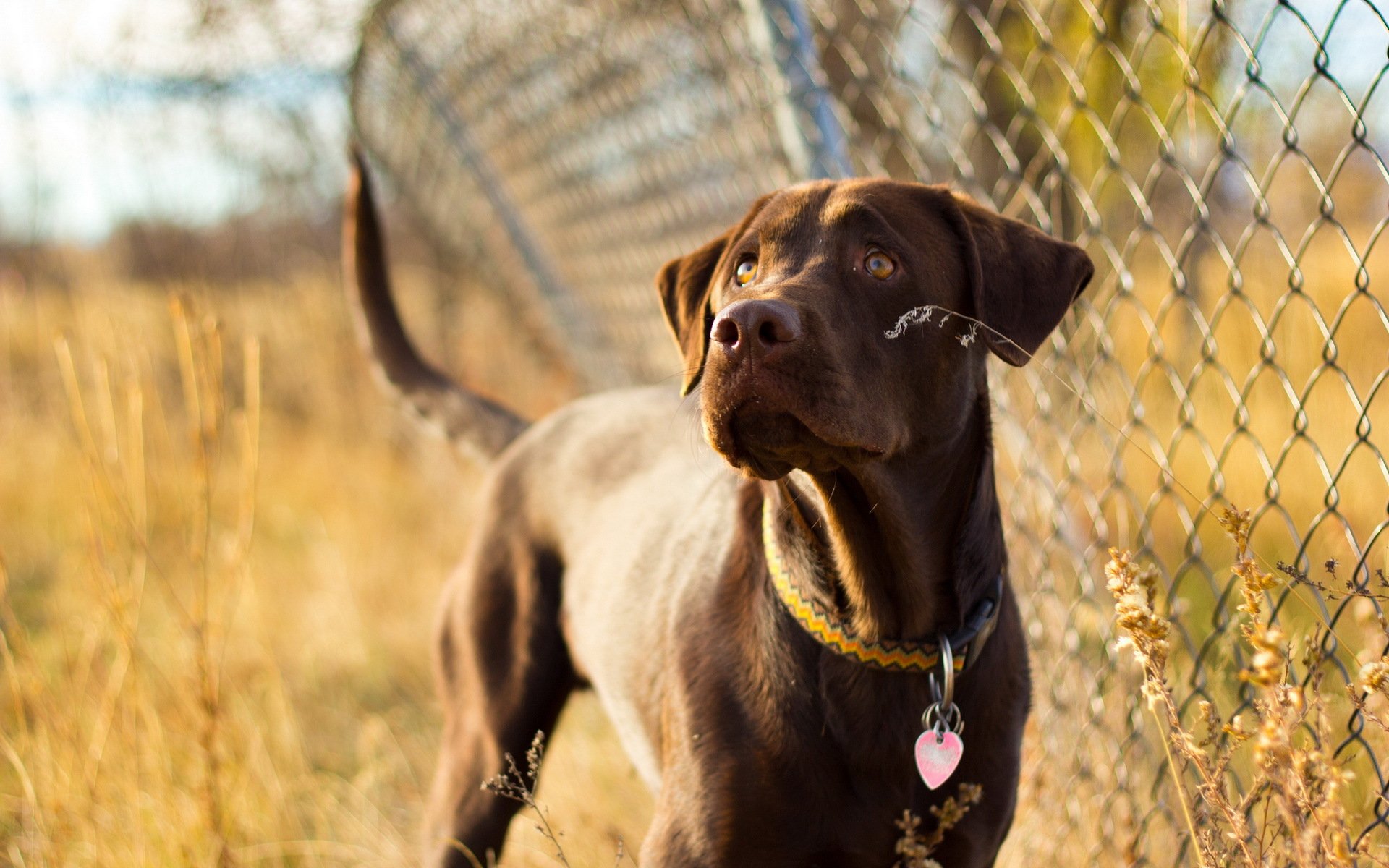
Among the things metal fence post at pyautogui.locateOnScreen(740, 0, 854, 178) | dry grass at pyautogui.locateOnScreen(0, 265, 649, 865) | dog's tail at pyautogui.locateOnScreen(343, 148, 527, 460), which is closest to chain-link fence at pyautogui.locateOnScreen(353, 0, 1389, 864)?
metal fence post at pyautogui.locateOnScreen(740, 0, 854, 178)

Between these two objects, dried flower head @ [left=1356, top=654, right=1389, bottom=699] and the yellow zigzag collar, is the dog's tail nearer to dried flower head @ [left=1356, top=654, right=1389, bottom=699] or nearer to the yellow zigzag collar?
the yellow zigzag collar

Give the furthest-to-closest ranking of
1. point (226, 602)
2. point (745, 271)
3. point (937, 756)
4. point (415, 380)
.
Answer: point (226, 602) < point (415, 380) < point (745, 271) < point (937, 756)

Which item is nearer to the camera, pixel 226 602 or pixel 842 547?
pixel 842 547

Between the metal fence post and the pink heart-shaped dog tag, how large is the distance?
1815 mm

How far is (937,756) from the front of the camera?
1.78 m

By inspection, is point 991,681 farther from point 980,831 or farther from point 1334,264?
point 1334,264

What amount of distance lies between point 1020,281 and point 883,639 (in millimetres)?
678

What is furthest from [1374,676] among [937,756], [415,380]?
[415,380]

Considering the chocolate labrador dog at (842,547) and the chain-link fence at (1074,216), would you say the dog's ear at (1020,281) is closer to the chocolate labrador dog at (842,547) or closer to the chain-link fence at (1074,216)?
the chocolate labrador dog at (842,547)

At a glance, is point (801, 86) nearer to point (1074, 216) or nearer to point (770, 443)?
point (770, 443)

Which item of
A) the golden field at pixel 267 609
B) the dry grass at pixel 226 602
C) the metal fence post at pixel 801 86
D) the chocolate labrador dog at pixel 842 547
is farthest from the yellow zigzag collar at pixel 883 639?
the metal fence post at pixel 801 86

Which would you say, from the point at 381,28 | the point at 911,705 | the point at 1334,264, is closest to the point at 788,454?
the point at 911,705

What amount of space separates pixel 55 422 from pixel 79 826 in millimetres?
6460

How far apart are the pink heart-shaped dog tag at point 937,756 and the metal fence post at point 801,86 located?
1.82 metres
